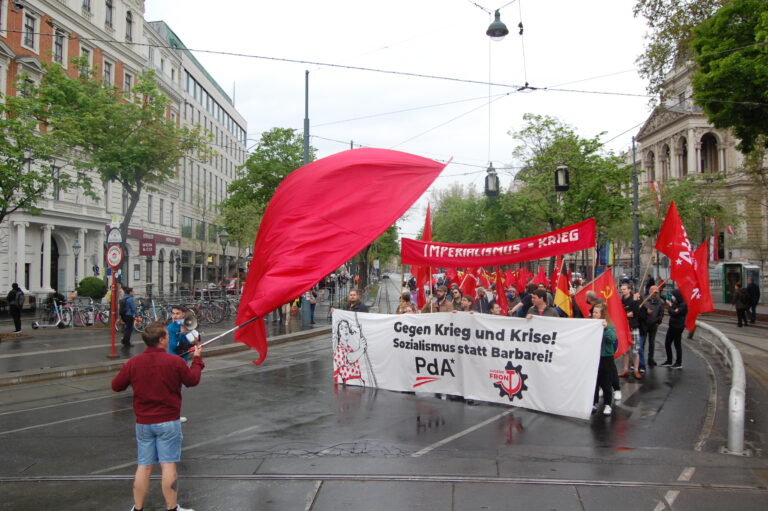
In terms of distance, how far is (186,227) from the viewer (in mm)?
54562

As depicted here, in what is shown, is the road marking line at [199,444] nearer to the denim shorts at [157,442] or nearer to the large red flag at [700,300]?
the denim shorts at [157,442]

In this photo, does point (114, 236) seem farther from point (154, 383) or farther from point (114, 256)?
point (154, 383)

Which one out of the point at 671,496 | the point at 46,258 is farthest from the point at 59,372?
the point at 46,258

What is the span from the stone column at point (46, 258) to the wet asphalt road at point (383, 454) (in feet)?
85.8

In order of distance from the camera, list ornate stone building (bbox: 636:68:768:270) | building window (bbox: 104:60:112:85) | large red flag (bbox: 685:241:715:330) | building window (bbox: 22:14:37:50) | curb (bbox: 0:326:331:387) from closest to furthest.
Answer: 1. large red flag (bbox: 685:241:715:330)
2. curb (bbox: 0:326:331:387)
3. building window (bbox: 22:14:37:50)
4. building window (bbox: 104:60:112:85)
5. ornate stone building (bbox: 636:68:768:270)

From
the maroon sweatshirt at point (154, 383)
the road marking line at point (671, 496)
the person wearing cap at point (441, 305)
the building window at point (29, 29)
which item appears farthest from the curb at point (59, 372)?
the building window at point (29, 29)

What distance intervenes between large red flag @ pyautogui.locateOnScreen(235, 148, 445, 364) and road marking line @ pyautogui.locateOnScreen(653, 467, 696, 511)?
11.6ft

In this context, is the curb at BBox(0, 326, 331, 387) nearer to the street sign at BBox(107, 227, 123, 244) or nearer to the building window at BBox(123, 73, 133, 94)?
the street sign at BBox(107, 227, 123, 244)

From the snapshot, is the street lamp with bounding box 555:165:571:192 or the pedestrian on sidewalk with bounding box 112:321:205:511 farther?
the street lamp with bounding box 555:165:571:192

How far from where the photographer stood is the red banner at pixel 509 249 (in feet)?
28.3

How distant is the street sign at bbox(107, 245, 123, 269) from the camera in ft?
45.1

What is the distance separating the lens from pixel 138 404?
441 centimetres

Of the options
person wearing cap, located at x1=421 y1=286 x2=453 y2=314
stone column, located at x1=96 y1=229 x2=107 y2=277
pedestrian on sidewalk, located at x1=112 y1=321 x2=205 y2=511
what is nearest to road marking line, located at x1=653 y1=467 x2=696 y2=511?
pedestrian on sidewalk, located at x1=112 y1=321 x2=205 y2=511

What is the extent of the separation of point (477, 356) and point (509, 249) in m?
1.76
